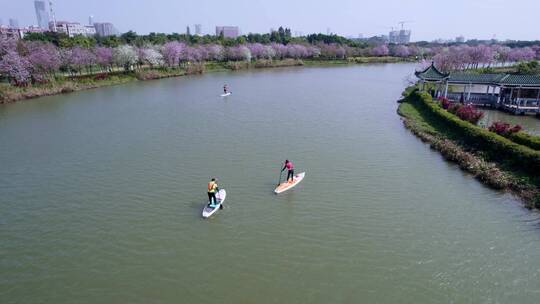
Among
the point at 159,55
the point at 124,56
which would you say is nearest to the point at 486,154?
the point at 124,56

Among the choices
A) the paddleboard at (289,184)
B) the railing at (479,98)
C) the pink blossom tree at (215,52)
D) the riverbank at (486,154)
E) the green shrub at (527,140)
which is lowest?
the paddleboard at (289,184)

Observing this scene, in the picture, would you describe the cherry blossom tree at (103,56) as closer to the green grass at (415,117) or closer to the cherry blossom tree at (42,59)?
the cherry blossom tree at (42,59)

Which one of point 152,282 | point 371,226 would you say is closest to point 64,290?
point 152,282

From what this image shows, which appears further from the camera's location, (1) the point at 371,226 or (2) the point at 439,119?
(2) the point at 439,119

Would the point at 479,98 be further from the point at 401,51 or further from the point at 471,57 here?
the point at 401,51

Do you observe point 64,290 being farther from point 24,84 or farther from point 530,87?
point 24,84

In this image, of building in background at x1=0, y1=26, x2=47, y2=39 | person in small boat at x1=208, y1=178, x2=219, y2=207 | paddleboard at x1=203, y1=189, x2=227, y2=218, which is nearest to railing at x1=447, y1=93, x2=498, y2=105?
paddleboard at x1=203, y1=189, x2=227, y2=218

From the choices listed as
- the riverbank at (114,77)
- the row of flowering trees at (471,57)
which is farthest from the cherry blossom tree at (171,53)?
the row of flowering trees at (471,57)
